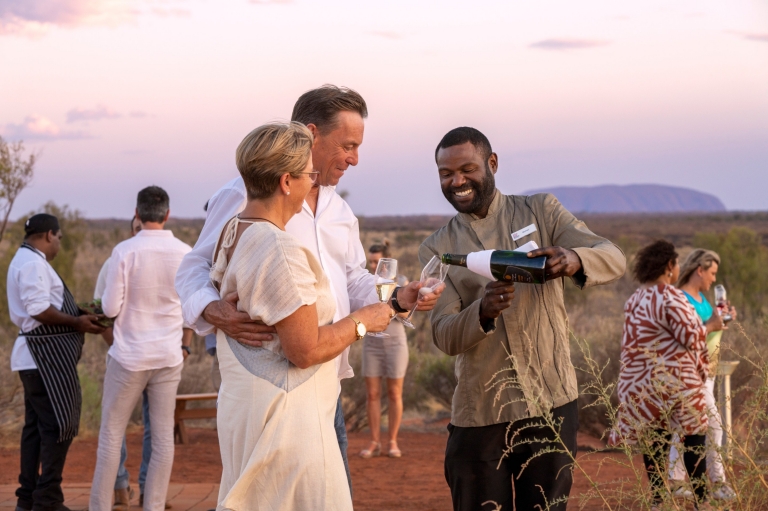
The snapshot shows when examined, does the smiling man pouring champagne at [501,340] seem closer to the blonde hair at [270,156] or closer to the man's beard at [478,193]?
the man's beard at [478,193]

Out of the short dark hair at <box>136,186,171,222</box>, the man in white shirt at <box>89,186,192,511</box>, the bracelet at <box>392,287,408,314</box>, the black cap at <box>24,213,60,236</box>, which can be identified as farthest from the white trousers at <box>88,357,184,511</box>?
the bracelet at <box>392,287,408,314</box>

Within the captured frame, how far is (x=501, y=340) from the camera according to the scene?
321 centimetres

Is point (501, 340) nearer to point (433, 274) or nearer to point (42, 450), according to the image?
point (433, 274)

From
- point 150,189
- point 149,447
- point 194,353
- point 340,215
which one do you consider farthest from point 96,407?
point 340,215

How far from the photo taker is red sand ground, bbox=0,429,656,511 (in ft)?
22.6

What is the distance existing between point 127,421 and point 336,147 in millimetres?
2781

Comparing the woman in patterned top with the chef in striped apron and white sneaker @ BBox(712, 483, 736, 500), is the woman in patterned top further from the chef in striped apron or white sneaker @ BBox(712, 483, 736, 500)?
the chef in striped apron

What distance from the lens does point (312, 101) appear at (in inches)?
125

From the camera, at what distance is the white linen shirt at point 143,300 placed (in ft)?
16.8

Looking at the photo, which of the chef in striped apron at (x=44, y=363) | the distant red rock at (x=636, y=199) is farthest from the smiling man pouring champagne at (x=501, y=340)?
the distant red rock at (x=636, y=199)

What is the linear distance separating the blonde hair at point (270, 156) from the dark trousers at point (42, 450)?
139 inches

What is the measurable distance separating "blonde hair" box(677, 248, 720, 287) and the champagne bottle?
12.5 ft

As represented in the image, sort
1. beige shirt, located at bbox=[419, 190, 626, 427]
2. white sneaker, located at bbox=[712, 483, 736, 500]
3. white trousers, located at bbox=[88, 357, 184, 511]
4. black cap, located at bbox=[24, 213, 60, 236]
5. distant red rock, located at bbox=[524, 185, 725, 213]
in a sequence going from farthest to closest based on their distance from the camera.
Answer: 1. distant red rock, located at bbox=[524, 185, 725, 213]
2. black cap, located at bbox=[24, 213, 60, 236]
3. white trousers, located at bbox=[88, 357, 184, 511]
4. beige shirt, located at bbox=[419, 190, 626, 427]
5. white sneaker, located at bbox=[712, 483, 736, 500]

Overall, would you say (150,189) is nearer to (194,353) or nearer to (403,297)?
(403,297)
